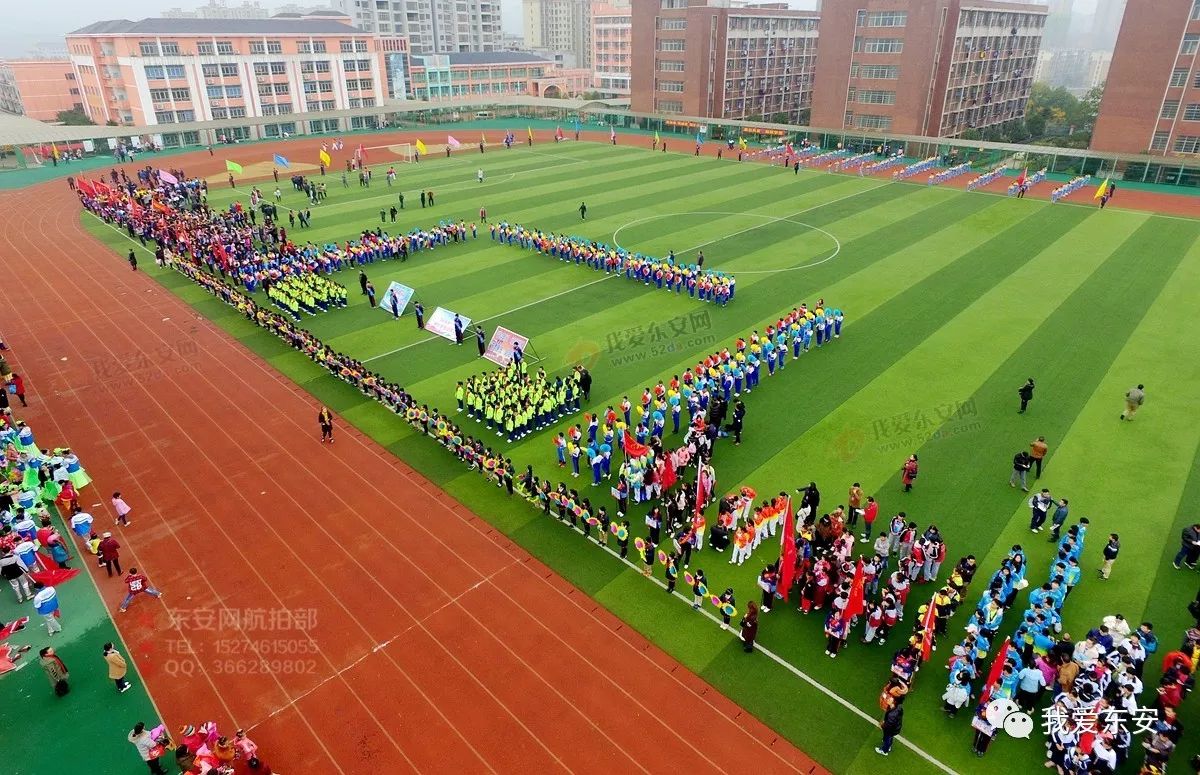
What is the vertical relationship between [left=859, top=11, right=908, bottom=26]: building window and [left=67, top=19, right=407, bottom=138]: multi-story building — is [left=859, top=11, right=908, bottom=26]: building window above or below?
above

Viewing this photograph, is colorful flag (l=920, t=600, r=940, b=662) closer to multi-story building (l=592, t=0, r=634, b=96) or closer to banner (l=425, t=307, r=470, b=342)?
banner (l=425, t=307, r=470, b=342)

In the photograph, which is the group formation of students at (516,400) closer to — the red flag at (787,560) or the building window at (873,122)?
the red flag at (787,560)

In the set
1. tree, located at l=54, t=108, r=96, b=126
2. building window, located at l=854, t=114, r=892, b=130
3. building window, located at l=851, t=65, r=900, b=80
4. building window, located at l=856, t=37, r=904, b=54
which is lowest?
tree, located at l=54, t=108, r=96, b=126

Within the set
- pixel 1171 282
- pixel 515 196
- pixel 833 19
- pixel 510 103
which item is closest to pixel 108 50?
pixel 510 103

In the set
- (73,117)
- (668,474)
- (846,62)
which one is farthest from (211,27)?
(668,474)

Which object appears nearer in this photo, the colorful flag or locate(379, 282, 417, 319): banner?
the colorful flag

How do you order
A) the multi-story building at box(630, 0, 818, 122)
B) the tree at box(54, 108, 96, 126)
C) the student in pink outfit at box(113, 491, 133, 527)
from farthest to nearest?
the tree at box(54, 108, 96, 126)
the multi-story building at box(630, 0, 818, 122)
the student in pink outfit at box(113, 491, 133, 527)

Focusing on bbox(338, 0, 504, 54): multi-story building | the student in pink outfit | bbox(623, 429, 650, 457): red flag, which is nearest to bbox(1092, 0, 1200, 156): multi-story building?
bbox(623, 429, 650, 457): red flag

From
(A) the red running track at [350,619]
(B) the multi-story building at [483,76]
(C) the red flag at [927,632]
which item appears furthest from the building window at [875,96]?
(B) the multi-story building at [483,76]
